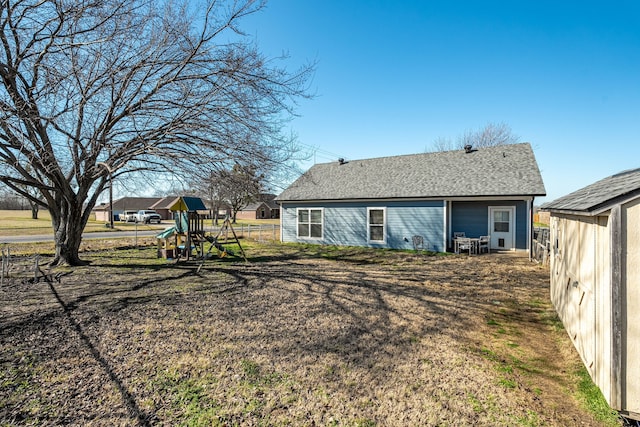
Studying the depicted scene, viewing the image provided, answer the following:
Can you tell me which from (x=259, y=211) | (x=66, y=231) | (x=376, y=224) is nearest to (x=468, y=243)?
(x=376, y=224)

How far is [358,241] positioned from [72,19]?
1280cm

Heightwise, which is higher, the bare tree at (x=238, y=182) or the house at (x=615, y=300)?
the bare tree at (x=238, y=182)

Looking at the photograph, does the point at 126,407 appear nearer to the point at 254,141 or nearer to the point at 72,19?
the point at 254,141

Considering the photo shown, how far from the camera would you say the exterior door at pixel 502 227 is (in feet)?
44.9

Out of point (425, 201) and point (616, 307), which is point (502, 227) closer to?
point (425, 201)

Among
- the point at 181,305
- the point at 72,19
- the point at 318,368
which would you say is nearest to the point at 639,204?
the point at 318,368

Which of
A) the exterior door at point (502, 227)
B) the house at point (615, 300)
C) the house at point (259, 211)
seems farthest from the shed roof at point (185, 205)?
the house at point (259, 211)

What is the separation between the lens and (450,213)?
47.9 ft

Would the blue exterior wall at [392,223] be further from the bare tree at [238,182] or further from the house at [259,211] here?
the house at [259,211]

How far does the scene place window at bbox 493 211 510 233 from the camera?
1384 cm

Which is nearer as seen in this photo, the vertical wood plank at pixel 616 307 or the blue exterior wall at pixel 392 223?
the vertical wood plank at pixel 616 307

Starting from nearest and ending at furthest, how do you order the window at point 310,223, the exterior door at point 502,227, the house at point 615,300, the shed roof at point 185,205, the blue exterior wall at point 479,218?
the house at point 615,300 < the shed roof at point 185,205 < the blue exterior wall at point 479,218 < the exterior door at point 502,227 < the window at point 310,223

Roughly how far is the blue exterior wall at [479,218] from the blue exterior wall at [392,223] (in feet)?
3.51

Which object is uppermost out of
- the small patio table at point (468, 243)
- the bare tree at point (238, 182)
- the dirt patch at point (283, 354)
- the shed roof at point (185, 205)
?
the bare tree at point (238, 182)
